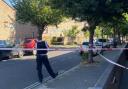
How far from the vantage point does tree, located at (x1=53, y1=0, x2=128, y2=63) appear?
2237cm

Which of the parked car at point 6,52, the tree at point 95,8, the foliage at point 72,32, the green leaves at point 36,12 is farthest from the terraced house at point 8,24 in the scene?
the tree at point 95,8

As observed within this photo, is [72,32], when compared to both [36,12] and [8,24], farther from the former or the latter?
[36,12]

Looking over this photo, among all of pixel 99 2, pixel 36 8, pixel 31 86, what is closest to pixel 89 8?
pixel 99 2

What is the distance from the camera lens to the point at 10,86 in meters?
15.8

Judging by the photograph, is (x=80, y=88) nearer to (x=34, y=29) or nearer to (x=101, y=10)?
(x=101, y=10)

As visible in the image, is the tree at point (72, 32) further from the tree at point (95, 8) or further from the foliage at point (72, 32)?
the tree at point (95, 8)

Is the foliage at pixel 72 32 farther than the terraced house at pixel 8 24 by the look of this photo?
Yes

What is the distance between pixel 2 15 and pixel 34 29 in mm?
14760

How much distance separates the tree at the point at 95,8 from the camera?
→ 22367 millimetres

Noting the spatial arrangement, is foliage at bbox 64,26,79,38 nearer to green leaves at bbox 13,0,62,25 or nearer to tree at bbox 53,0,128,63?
green leaves at bbox 13,0,62,25

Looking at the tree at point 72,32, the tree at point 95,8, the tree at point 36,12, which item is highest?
the tree at point 36,12

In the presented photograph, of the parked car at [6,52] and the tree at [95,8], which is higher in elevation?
the tree at [95,8]

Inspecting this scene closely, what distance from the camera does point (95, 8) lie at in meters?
22.3

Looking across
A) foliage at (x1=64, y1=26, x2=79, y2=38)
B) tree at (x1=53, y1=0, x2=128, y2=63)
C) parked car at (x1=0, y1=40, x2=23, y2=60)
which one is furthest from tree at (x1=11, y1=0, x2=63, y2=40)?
foliage at (x1=64, y1=26, x2=79, y2=38)
